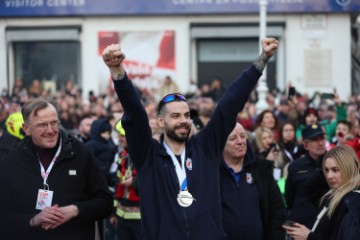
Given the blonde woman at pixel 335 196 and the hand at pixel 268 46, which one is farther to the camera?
the blonde woman at pixel 335 196

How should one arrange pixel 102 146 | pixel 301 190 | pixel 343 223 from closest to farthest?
pixel 343 223 < pixel 301 190 < pixel 102 146

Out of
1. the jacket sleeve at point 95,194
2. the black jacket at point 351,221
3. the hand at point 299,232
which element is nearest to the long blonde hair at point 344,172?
A: the hand at point 299,232

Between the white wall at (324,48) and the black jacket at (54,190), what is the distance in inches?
874

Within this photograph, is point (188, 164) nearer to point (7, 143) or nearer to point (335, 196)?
point (335, 196)

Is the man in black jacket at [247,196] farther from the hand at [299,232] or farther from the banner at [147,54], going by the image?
the banner at [147,54]

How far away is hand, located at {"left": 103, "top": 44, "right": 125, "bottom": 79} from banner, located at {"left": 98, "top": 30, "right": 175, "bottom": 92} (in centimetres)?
2282

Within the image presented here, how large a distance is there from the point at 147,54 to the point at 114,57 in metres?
23.4

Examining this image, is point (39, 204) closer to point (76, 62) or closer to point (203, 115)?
point (203, 115)

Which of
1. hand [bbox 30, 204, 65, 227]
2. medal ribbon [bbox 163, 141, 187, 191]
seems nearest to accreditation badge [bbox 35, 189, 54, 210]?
hand [bbox 30, 204, 65, 227]

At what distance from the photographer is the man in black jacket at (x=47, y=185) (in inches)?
249

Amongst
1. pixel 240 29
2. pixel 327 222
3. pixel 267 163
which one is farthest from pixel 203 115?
pixel 240 29

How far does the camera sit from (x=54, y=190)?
6.36 meters

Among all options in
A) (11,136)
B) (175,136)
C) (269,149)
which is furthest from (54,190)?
(269,149)

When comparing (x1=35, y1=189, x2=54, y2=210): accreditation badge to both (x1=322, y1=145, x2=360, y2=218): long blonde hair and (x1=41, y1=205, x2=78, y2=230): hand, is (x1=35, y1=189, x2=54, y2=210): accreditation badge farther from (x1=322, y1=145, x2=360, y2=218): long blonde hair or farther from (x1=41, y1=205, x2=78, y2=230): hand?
(x1=322, y1=145, x2=360, y2=218): long blonde hair
